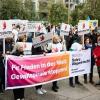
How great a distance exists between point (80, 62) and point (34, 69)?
2.46m

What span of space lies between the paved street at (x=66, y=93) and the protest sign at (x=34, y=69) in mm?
453

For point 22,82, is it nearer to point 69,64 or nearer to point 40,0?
point 69,64

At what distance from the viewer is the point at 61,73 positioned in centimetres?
1236

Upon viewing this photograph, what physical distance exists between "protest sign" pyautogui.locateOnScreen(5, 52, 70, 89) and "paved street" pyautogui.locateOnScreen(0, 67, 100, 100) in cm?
45

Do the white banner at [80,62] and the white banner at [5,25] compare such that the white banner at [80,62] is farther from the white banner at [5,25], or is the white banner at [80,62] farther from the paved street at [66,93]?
the white banner at [5,25]

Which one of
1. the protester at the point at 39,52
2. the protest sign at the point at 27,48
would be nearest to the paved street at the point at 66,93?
the protester at the point at 39,52

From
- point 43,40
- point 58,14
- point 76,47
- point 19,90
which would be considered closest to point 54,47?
point 43,40

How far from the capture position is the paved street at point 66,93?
11602 millimetres

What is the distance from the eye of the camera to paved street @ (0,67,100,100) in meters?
11.6

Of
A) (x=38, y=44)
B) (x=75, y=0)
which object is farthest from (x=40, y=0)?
(x=38, y=44)

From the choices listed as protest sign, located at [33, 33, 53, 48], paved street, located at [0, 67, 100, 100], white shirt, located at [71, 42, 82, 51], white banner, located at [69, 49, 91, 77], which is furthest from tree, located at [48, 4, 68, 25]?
protest sign, located at [33, 33, 53, 48]

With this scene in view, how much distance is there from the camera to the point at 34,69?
1124 cm

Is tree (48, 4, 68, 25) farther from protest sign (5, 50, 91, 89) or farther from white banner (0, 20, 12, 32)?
white banner (0, 20, 12, 32)

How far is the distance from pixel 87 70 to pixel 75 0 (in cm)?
8768
